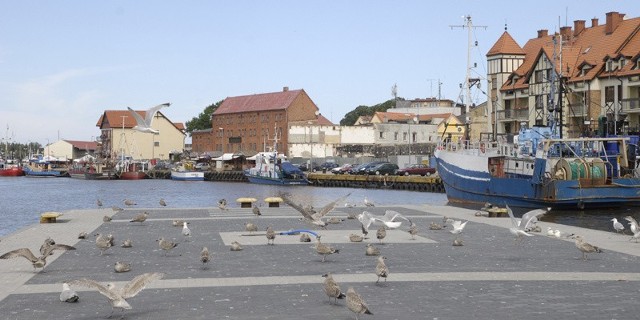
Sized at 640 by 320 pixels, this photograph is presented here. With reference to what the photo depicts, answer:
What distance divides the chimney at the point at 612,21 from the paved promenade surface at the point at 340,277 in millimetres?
53613

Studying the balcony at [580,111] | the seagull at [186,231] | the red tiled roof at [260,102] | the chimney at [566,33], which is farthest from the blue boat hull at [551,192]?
the red tiled roof at [260,102]

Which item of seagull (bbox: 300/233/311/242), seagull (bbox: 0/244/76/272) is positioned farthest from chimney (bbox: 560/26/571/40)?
seagull (bbox: 0/244/76/272)

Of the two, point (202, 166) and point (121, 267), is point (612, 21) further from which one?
point (202, 166)

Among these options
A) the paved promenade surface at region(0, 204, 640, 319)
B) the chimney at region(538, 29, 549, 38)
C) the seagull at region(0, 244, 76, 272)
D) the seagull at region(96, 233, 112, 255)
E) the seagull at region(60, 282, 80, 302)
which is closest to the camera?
the paved promenade surface at region(0, 204, 640, 319)

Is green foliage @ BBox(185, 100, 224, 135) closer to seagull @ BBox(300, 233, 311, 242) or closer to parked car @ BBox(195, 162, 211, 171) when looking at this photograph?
parked car @ BBox(195, 162, 211, 171)

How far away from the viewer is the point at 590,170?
4372 centimetres

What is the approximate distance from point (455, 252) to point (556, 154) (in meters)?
27.0

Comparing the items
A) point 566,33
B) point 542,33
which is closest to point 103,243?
point 566,33

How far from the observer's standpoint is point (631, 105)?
70.1 meters

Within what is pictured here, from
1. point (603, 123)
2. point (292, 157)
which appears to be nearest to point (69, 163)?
point (292, 157)

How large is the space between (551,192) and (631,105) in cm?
3059

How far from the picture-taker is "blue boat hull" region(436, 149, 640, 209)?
43.0 meters

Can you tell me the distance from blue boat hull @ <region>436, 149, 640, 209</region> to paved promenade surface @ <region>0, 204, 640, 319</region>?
1493 cm

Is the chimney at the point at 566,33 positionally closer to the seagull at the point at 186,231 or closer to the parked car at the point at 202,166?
the seagull at the point at 186,231
